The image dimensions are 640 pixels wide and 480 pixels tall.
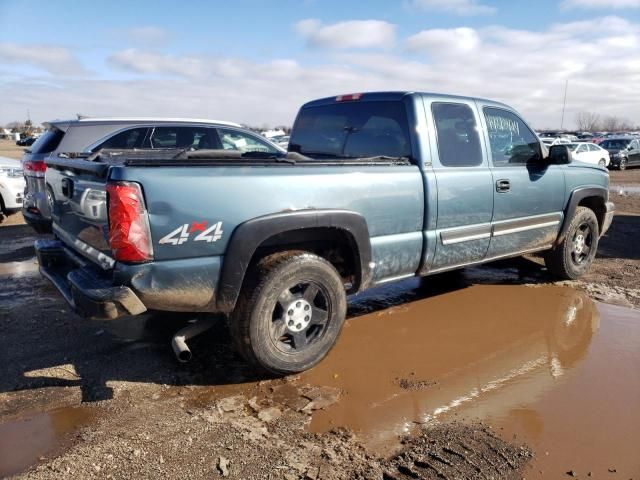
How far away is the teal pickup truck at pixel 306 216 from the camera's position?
9.70ft

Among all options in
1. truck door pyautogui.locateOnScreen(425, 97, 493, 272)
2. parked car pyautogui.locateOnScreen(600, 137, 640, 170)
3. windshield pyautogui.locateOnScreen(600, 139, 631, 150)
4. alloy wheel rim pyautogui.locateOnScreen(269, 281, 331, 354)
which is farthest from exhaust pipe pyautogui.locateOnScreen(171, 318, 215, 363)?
windshield pyautogui.locateOnScreen(600, 139, 631, 150)

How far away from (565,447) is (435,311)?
2.24 m

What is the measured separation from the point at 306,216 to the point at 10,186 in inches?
301

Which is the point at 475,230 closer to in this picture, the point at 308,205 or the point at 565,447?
the point at 308,205

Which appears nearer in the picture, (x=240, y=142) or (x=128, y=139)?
(x=128, y=139)

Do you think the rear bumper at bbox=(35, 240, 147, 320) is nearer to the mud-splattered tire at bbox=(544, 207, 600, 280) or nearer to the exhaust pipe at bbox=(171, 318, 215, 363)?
the exhaust pipe at bbox=(171, 318, 215, 363)

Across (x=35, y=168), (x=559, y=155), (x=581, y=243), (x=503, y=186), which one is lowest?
(x=581, y=243)

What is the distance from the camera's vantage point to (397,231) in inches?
157

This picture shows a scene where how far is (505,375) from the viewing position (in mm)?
3650

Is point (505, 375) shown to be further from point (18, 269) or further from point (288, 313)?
point (18, 269)

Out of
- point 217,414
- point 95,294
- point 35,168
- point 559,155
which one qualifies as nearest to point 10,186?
point 35,168

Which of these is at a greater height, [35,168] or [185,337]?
[35,168]

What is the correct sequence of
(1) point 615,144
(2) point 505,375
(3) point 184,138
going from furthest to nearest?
1. (1) point 615,144
2. (3) point 184,138
3. (2) point 505,375

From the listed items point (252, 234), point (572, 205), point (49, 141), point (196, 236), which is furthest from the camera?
point (49, 141)
